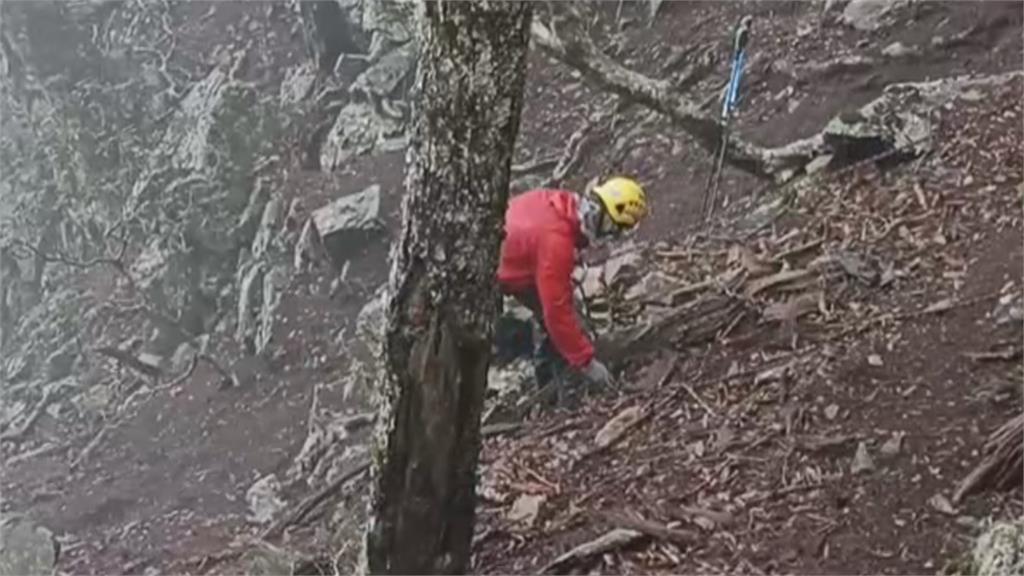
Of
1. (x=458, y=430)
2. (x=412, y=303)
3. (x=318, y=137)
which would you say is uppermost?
(x=318, y=137)

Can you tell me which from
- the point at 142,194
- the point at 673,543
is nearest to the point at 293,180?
the point at 142,194

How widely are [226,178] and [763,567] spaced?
26.2 ft

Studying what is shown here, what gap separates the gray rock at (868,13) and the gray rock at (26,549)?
6.67 m

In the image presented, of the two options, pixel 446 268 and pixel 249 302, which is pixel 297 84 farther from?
pixel 446 268

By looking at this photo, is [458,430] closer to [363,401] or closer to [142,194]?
[363,401]

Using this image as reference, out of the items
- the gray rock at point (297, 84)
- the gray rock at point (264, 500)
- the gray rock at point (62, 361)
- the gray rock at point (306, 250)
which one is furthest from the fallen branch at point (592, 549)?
the gray rock at point (297, 84)

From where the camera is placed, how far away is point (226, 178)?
11828 millimetres

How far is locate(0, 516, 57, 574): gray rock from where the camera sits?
777 cm

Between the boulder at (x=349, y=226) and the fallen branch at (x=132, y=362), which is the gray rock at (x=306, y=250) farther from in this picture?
the fallen branch at (x=132, y=362)

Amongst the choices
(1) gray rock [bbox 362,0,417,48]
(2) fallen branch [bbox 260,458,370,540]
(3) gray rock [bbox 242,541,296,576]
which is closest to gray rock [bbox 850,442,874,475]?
(3) gray rock [bbox 242,541,296,576]

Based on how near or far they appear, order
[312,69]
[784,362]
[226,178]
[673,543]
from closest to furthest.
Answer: [673,543] < [784,362] < [226,178] < [312,69]

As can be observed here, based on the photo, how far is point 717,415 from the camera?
6.16 meters

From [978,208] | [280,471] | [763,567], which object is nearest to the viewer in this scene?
[763,567]

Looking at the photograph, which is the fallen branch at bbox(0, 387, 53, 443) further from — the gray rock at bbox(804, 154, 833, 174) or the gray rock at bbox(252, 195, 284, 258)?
the gray rock at bbox(804, 154, 833, 174)
